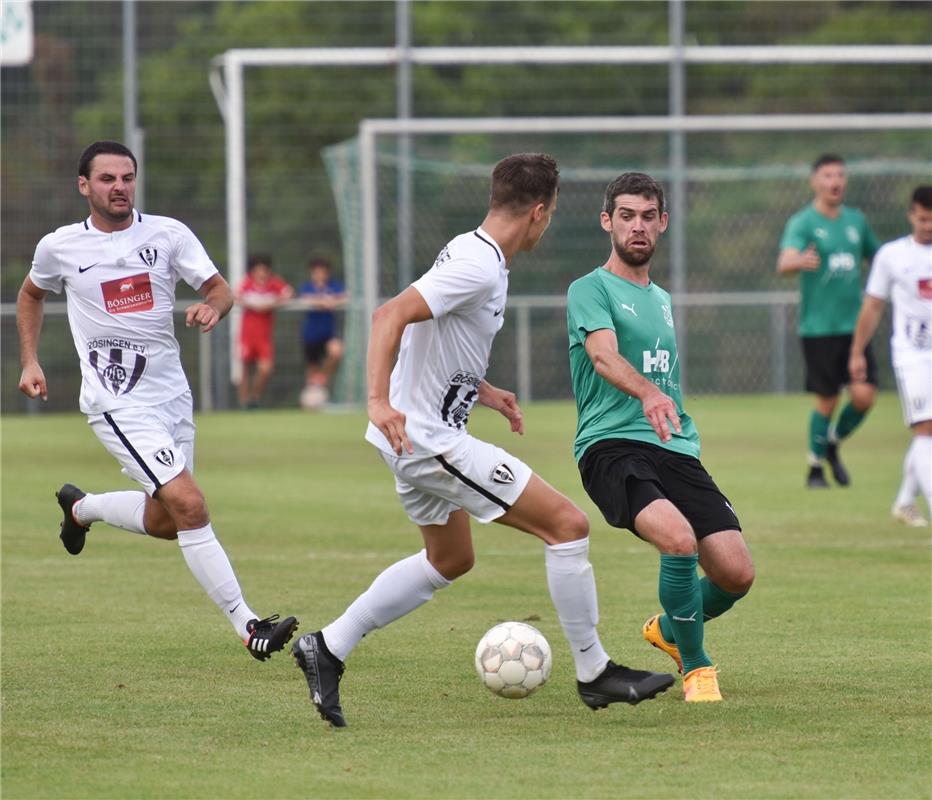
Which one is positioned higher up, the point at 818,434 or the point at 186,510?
the point at 186,510

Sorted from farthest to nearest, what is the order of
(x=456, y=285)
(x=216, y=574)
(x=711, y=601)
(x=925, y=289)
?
1. (x=925, y=289)
2. (x=216, y=574)
3. (x=711, y=601)
4. (x=456, y=285)

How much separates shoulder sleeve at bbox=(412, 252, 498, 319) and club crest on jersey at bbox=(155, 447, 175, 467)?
1895 millimetres

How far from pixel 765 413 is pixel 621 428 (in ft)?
55.9

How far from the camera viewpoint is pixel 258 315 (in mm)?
25234

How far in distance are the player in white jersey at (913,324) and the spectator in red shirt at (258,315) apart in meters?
14.0

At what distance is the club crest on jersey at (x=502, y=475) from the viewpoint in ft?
20.4

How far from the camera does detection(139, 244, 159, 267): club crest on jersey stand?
7895mm

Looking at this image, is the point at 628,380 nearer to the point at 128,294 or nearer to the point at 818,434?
the point at 128,294

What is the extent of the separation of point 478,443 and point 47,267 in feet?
8.51

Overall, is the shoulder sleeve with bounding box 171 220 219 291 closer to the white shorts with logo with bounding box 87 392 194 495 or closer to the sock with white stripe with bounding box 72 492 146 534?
the white shorts with logo with bounding box 87 392 194 495

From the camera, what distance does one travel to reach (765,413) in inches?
928

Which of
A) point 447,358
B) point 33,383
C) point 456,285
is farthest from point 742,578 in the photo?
point 33,383

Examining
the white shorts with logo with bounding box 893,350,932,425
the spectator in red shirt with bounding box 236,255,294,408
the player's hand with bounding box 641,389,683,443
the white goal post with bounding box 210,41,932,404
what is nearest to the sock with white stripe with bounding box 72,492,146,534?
the player's hand with bounding box 641,389,683,443

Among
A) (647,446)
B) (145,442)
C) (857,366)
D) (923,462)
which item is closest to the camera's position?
(647,446)
